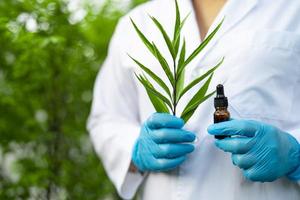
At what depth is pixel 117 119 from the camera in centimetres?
199

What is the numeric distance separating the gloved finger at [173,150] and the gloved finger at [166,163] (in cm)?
2

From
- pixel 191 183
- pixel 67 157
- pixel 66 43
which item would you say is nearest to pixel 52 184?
pixel 67 157

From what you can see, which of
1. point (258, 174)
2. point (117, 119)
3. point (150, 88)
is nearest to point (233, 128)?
point (258, 174)

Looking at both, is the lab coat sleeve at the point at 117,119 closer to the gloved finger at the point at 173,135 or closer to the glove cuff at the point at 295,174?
the gloved finger at the point at 173,135

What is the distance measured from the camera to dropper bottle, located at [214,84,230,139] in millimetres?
1420

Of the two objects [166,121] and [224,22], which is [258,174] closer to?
[166,121]

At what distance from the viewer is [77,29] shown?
2107mm

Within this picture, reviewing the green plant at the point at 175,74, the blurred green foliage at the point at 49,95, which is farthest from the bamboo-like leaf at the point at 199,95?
the blurred green foliage at the point at 49,95

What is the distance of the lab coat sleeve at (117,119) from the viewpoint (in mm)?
1908

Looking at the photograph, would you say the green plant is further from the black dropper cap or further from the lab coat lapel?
the lab coat lapel

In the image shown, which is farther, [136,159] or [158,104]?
[136,159]

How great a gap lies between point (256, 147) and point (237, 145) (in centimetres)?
6

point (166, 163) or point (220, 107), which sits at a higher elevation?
point (220, 107)

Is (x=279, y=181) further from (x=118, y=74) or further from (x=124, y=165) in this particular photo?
(x=118, y=74)
